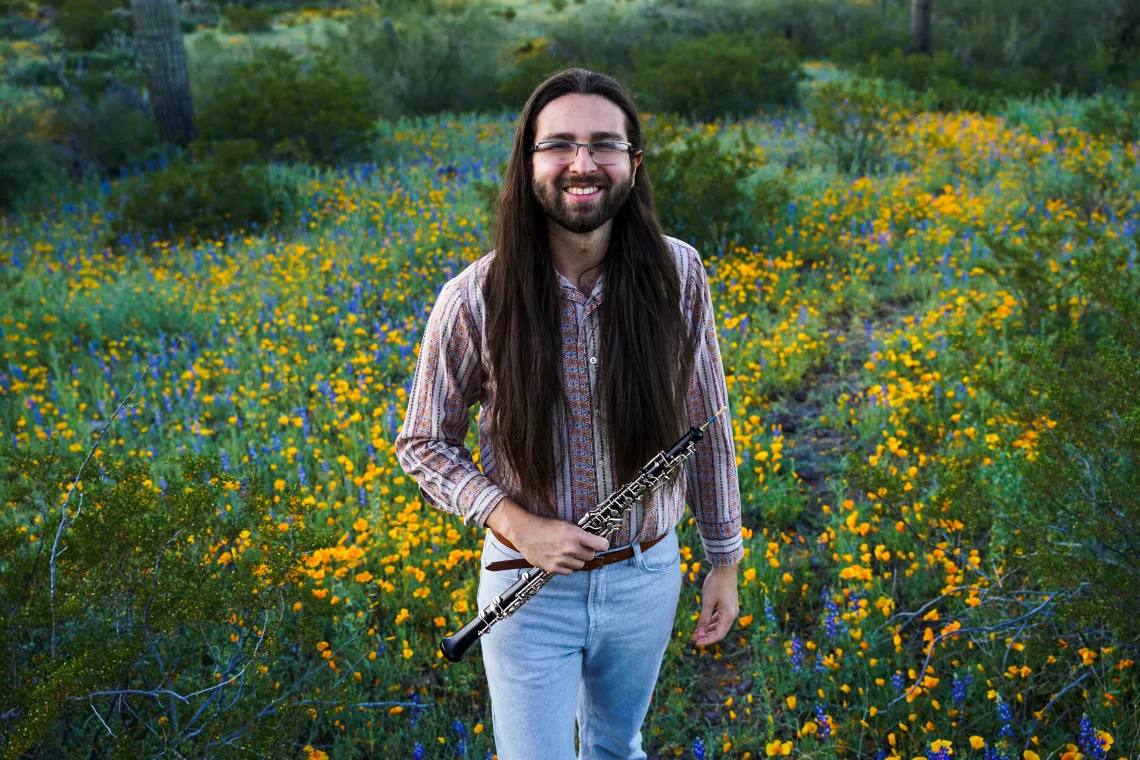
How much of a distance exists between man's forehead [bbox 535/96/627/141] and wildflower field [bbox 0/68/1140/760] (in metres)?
1.45

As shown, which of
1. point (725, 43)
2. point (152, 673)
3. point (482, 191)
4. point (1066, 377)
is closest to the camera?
point (152, 673)

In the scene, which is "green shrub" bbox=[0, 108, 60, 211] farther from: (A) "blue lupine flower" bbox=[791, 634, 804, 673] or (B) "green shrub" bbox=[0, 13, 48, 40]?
(B) "green shrub" bbox=[0, 13, 48, 40]

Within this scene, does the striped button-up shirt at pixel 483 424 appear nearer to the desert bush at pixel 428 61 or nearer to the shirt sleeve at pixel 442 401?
the shirt sleeve at pixel 442 401

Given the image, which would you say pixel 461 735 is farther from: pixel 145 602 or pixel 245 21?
pixel 245 21

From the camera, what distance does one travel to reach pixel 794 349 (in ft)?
17.9

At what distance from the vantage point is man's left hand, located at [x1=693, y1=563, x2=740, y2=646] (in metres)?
2.38

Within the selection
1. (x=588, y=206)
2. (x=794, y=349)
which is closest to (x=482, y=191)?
(x=794, y=349)

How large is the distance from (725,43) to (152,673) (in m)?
13.3

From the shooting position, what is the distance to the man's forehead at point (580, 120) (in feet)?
6.64

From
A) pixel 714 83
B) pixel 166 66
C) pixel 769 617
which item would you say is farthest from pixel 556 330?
pixel 714 83

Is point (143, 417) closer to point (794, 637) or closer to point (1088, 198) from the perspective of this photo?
point (794, 637)

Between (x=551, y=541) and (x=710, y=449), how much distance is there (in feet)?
1.86

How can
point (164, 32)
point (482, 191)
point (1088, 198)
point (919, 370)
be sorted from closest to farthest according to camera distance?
point (919, 370)
point (1088, 198)
point (482, 191)
point (164, 32)

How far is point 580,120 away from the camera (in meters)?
2.02
